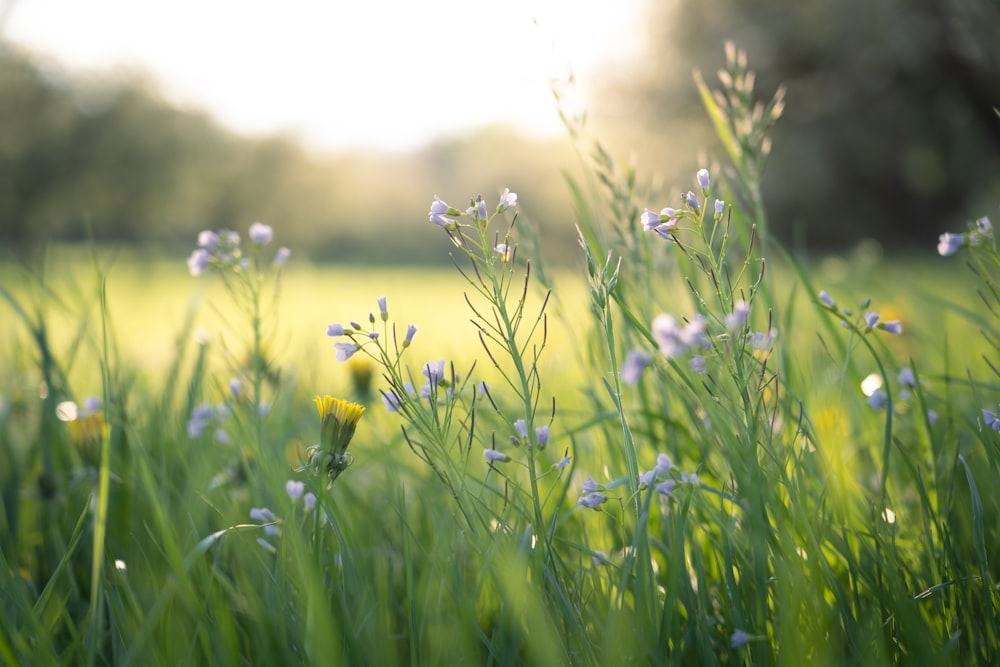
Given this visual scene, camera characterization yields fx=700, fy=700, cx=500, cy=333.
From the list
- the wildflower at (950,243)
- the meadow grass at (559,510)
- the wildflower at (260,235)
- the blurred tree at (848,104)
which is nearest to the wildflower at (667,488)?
the meadow grass at (559,510)

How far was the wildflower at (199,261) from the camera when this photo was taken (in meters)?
1.33

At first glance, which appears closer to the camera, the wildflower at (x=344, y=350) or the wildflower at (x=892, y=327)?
the wildflower at (x=344, y=350)

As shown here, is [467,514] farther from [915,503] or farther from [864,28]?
[864,28]

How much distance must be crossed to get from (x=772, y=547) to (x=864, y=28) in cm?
1434

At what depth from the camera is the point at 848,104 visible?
55.9ft

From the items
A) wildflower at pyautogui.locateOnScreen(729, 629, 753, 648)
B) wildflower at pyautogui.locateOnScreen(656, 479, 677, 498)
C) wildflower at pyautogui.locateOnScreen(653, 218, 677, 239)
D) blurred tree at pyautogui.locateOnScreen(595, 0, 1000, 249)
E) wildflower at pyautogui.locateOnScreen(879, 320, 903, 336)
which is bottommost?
wildflower at pyautogui.locateOnScreen(729, 629, 753, 648)

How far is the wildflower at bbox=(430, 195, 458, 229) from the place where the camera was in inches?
37.5

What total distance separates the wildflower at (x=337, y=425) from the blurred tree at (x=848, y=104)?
10564 millimetres

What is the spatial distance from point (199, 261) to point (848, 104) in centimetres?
1890

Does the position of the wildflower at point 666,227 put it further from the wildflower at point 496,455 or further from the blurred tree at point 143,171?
the blurred tree at point 143,171

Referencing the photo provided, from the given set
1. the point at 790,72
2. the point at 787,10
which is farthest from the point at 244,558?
the point at 790,72

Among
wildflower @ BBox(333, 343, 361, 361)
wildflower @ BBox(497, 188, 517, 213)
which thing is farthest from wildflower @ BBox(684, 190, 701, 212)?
wildflower @ BBox(333, 343, 361, 361)

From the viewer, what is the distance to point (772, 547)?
921 mm

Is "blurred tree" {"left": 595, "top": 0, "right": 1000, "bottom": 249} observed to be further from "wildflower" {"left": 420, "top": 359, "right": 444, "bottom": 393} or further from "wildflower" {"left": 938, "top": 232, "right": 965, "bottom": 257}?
"wildflower" {"left": 420, "top": 359, "right": 444, "bottom": 393}
